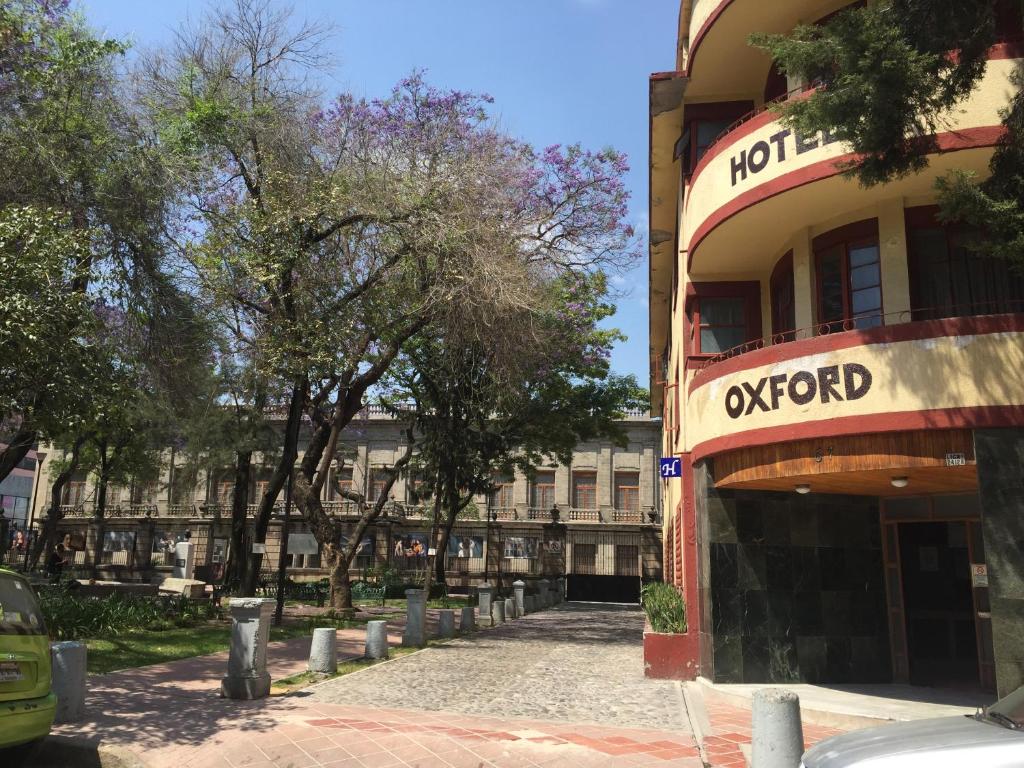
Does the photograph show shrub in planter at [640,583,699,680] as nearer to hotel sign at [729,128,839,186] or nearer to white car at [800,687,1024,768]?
hotel sign at [729,128,839,186]

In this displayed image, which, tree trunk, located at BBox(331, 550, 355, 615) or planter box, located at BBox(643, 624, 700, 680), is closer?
planter box, located at BBox(643, 624, 700, 680)

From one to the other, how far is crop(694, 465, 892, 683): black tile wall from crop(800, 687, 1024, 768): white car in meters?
6.43

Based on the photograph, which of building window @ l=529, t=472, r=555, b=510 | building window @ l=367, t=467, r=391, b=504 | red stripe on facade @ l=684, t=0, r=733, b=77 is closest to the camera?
red stripe on facade @ l=684, t=0, r=733, b=77

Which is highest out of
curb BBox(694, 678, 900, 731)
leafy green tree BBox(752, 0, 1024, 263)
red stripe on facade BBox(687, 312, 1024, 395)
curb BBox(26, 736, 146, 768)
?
leafy green tree BBox(752, 0, 1024, 263)

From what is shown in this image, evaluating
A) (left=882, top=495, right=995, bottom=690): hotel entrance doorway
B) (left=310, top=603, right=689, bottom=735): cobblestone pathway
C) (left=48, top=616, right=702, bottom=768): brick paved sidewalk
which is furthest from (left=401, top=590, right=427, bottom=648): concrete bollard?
(left=882, top=495, right=995, bottom=690): hotel entrance doorway

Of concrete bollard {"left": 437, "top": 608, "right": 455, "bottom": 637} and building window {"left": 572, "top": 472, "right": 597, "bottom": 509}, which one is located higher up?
building window {"left": 572, "top": 472, "right": 597, "bottom": 509}

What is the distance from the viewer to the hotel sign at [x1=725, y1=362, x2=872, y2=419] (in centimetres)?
945

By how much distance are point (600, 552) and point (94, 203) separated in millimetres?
36226

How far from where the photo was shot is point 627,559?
45250mm

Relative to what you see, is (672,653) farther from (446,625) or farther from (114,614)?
(114,614)

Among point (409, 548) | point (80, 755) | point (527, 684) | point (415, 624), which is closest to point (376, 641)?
point (415, 624)

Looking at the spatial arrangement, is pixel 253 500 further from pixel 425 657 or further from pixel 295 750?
pixel 295 750

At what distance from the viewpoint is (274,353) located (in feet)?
51.5

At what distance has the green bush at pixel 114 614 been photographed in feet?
46.8
